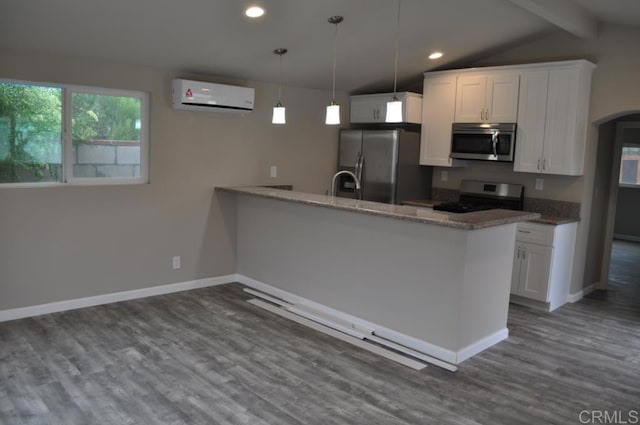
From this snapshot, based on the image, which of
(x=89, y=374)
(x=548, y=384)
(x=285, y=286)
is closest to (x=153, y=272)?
(x=285, y=286)

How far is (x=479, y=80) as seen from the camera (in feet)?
17.6

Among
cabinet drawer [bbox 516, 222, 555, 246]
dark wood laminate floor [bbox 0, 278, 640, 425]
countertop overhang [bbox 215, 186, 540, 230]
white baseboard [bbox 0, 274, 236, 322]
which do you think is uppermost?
countertop overhang [bbox 215, 186, 540, 230]

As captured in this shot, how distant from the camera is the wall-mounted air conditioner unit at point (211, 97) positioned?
15.4 ft

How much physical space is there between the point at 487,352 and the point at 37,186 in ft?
12.4

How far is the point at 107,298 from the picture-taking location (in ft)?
15.1

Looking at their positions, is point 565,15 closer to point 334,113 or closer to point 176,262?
point 334,113

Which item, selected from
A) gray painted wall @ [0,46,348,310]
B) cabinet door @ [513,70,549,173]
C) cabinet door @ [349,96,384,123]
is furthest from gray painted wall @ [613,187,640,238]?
gray painted wall @ [0,46,348,310]

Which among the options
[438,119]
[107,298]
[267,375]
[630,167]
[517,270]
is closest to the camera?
[267,375]

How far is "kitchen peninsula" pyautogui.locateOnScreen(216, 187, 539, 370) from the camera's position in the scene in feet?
11.5

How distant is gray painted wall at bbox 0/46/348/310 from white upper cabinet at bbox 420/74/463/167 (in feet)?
3.99

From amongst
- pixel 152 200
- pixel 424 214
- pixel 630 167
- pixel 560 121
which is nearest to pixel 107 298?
pixel 152 200

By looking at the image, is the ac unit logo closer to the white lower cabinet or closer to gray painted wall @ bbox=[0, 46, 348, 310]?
the white lower cabinet

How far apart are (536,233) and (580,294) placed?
1085 mm

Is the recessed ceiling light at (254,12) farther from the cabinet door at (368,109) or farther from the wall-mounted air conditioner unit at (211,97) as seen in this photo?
the cabinet door at (368,109)
